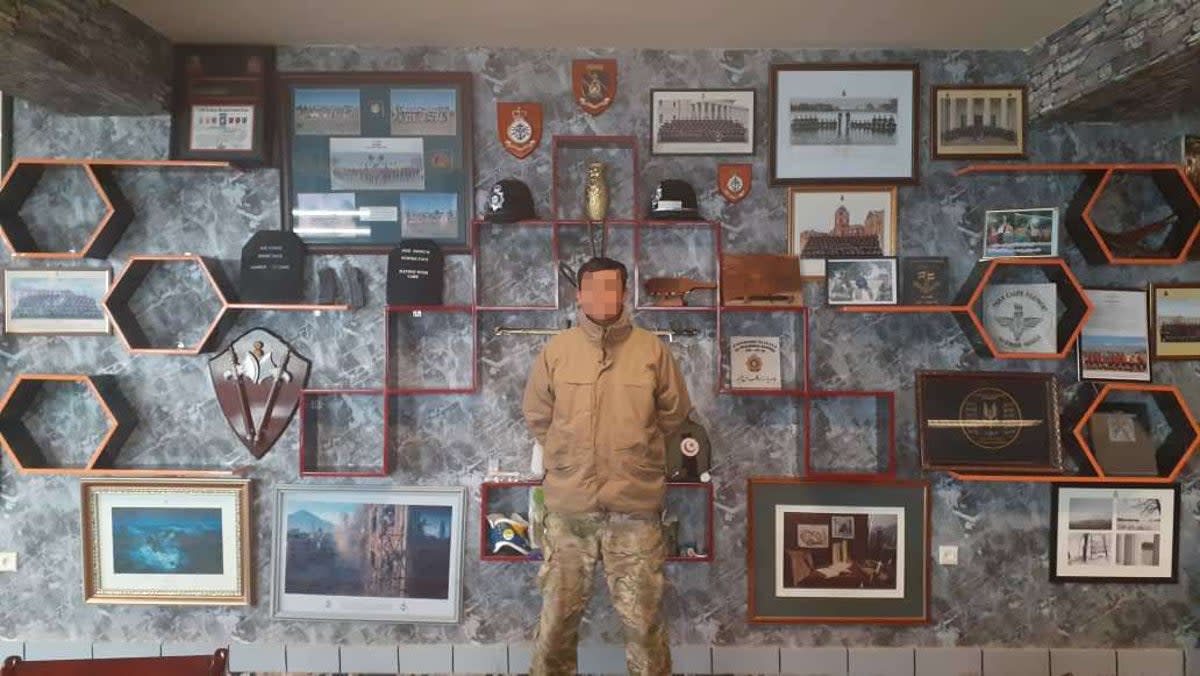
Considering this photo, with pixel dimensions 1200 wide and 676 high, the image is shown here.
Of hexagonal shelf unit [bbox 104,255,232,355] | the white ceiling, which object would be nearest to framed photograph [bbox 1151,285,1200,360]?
the white ceiling

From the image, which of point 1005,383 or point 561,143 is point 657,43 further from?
point 1005,383

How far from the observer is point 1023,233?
3.02 m

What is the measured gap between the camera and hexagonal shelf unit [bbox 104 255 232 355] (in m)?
2.94

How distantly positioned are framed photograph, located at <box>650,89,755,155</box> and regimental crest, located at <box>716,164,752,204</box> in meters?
0.07

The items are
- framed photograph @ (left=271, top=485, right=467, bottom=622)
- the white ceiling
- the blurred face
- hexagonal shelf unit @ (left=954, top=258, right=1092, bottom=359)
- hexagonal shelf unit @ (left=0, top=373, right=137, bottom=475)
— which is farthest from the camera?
framed photograph @ (left=271, top=485, right=467, bottom=622)

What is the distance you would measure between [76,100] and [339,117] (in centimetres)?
98

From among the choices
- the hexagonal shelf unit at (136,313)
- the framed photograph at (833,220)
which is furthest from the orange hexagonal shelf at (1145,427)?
the hexagonal shelf unit at (136,313)

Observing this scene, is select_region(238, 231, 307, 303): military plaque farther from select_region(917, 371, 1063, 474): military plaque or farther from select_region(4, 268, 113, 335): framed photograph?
select_region(917, 371, 1063, 474): military plaque

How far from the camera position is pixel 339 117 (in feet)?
10.1

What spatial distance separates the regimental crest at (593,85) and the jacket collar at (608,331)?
1045 millimetres

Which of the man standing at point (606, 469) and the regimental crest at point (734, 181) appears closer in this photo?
the man standing at point (606, 469)

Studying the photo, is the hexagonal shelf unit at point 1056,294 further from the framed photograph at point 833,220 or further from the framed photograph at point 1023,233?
the framed photograph at point 833,220

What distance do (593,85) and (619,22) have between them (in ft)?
1.10

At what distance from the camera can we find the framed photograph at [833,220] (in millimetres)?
3049
